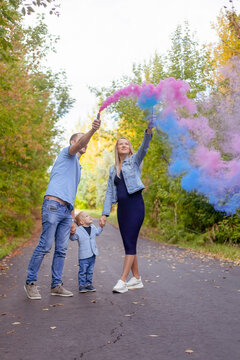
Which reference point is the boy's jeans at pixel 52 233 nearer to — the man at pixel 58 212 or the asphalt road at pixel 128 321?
the man at pixel 58 212

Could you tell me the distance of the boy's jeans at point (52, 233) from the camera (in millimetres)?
5828

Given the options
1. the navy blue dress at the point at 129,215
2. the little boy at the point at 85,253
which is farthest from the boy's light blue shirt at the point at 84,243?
the navy blue dress at the point at 129,215

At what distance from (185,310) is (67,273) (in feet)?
12.7

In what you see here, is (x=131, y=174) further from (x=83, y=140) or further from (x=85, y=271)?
(x=85, y=271)

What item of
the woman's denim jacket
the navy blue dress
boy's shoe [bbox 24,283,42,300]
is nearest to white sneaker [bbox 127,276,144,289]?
the navy blue dress

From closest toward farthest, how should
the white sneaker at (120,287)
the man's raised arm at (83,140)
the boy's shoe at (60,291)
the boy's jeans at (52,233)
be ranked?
the man's raised arm at (83,140) < the boy's jeans at (52,233) < the boy's shoe at (60,291) < the white sneaker at (120,287)

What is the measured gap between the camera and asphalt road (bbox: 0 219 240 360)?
364 cm

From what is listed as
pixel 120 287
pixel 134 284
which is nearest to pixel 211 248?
pixel 134 284

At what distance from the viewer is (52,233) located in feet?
19.3

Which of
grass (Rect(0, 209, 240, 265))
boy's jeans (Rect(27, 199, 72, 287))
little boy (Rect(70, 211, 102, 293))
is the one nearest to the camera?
boy's jeans (Rect(27, 199, 72, 287))

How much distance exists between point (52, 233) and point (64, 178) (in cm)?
74

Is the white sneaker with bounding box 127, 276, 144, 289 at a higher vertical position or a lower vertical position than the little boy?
lower

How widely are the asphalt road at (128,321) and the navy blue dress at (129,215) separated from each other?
2.26 feet

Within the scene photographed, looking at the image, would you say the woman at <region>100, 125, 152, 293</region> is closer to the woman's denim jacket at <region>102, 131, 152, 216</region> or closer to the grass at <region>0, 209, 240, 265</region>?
the woman's denim jacket at <region>102, 131, 152, 216</region>
